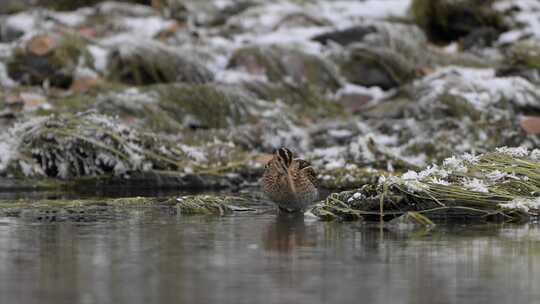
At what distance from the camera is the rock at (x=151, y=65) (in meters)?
15.7

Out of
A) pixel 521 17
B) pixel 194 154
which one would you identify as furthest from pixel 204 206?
pixel 521 17

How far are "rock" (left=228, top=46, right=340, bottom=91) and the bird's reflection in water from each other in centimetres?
801

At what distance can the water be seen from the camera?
15.4 ft

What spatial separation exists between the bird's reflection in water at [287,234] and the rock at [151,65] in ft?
24.6

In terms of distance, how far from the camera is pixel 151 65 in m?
15.6

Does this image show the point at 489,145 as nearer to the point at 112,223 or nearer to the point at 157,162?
the point at 157,162

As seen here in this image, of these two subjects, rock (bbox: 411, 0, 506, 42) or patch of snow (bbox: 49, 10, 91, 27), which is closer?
patch of snow (bbox: 49, 10, 91, 27)

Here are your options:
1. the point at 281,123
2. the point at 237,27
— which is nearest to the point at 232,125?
the point at 281,123

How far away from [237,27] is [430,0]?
143 inches

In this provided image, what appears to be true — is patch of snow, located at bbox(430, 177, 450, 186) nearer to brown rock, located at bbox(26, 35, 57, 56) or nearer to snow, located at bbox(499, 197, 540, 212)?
snow, located at bbox(499, 197, 540, 212)

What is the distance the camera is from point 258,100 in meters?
15.4

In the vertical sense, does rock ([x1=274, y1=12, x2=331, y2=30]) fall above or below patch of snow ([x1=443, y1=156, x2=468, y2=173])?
above

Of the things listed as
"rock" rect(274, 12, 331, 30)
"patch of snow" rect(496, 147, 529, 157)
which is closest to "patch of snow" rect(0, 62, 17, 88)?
"rock" rect(274, 12, 331, 30)

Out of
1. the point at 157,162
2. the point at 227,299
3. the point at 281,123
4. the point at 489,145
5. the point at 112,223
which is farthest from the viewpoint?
the point at 281,123
